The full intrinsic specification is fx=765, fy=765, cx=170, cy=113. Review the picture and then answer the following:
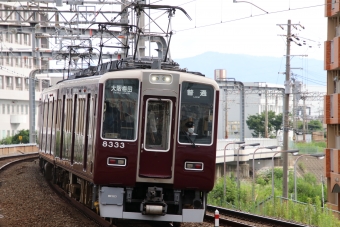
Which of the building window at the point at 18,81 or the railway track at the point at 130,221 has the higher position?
the building window at the point at 18,81

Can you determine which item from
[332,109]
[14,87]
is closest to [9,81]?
[14,87]

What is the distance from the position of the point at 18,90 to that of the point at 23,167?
139ft

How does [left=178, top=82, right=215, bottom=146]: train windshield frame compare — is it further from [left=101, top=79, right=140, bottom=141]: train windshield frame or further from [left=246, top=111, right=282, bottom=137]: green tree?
[left=246, top=111, right=282, bottom=137]: green tree

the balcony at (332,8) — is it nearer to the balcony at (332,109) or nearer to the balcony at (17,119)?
the balcony at (332,109)

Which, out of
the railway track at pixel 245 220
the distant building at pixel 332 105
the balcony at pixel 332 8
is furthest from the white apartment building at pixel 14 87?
the railway track at pixel 245 220

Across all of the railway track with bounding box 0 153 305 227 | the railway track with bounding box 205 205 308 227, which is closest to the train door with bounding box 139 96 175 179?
the railway track with bounding box 0 153 305 227

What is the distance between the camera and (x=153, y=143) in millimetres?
12031

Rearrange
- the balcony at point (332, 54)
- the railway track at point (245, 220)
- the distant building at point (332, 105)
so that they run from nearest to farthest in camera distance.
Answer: the railway track at point (245, 220)
the balcony at point (332, 54)
the distant building at point (332, 105)

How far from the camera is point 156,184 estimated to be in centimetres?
1213

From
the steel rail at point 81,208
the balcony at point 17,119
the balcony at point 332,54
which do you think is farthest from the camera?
the balcony at point 17,119

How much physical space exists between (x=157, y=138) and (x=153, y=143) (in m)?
0.10

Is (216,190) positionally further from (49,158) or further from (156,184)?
(156,184)

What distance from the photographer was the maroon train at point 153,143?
11969 mm

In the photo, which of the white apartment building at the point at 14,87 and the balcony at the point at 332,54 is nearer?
the balcony at the point at 332,54
